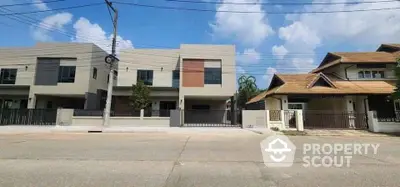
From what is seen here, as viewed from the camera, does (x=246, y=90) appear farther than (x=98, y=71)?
Yes

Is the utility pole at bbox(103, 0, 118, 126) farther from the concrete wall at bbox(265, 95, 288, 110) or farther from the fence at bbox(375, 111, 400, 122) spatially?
the fence at bbox(375, 111, 400, 122)

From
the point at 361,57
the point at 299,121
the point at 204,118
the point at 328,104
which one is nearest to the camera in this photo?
the point at 299,121

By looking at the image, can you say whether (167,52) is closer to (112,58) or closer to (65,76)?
(112,58)

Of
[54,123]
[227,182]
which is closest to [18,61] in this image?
[54,123]

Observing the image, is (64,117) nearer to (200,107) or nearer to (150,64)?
(150,64)

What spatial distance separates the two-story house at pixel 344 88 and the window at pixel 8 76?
28.7m

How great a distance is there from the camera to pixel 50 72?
27.8 m

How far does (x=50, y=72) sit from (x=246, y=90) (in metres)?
29.1

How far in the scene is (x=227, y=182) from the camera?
16.0 ft

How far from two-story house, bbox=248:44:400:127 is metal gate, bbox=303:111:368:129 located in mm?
73

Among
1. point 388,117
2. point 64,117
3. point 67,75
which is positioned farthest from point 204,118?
point 67,75

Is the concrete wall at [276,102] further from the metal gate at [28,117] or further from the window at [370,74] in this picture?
the metal gate at [28,117]

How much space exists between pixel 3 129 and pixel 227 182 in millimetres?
21716

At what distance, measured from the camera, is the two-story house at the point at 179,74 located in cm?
Result: 2664
